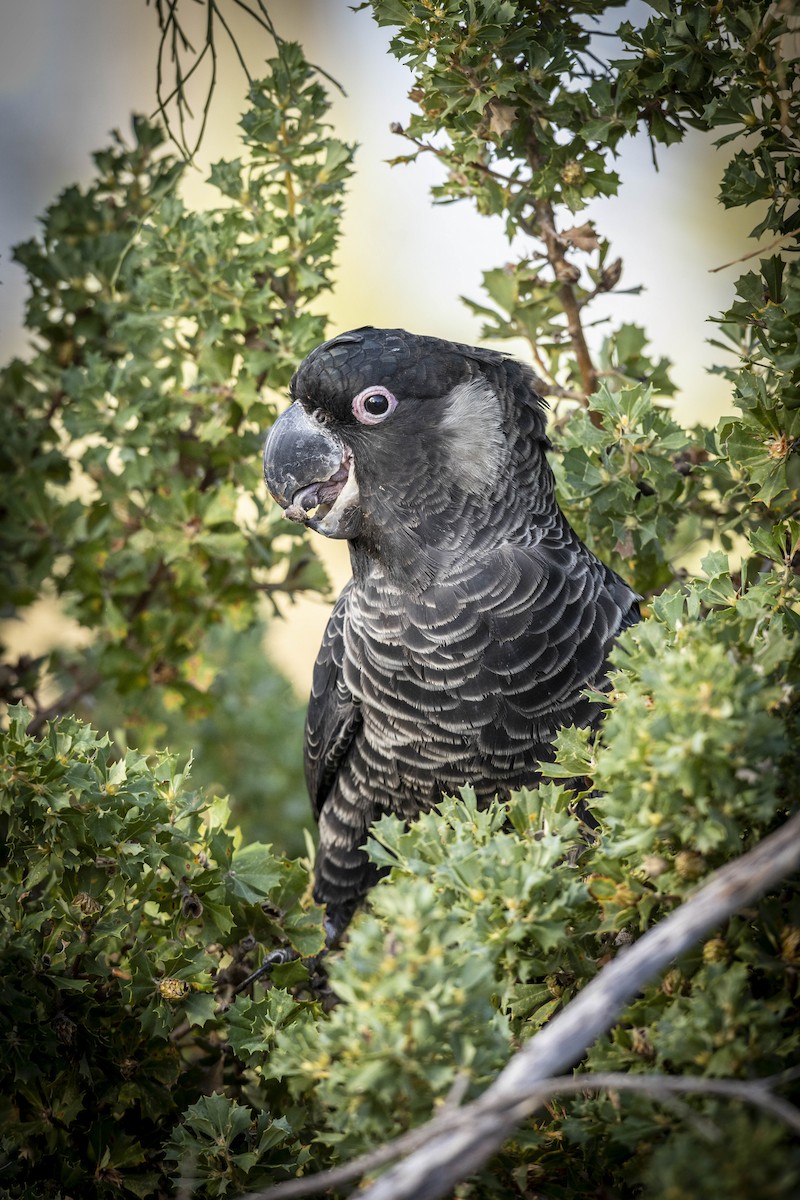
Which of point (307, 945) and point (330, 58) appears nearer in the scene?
point (307, 945)

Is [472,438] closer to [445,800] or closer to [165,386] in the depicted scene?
[445,800]

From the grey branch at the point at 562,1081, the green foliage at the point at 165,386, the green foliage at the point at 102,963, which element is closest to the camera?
the grey branch at the point at 562,1081

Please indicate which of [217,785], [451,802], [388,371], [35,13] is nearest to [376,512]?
[388,371]

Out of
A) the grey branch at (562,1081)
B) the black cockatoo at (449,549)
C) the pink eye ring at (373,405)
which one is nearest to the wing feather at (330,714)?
the black cockatoo at (449,549)

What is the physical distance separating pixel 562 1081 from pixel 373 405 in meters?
1.22

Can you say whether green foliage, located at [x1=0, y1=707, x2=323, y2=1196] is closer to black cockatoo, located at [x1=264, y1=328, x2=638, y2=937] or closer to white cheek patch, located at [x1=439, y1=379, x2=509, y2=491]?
black cockatoo, located at [x1=264, y1=328, x2=638, y2=937]

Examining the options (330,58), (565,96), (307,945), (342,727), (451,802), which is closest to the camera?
(451,802)

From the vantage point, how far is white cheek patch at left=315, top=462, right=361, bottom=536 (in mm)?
1736

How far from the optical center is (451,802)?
49.4 inches

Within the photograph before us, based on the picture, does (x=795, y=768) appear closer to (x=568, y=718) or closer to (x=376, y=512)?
(x=568, y=718)

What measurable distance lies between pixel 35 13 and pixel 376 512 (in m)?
4.03

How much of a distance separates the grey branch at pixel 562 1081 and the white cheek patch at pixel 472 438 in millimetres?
1051

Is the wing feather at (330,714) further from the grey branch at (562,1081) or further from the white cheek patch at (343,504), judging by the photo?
the grey branch at (562,1081)

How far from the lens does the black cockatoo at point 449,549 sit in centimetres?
169
